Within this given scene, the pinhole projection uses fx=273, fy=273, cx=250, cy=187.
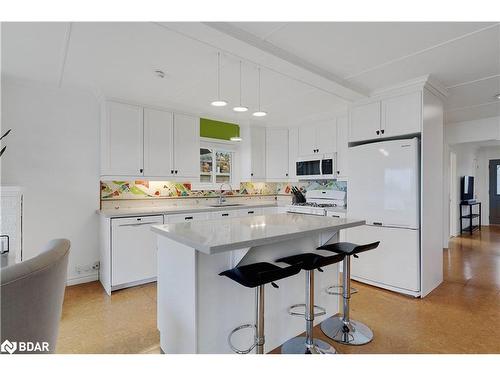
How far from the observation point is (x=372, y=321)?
2508mm

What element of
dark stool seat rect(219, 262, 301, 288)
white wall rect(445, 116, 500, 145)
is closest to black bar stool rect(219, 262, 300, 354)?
dark stool seat rect(219, 262, 301, 288)

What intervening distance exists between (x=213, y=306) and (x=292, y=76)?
85.6 inches

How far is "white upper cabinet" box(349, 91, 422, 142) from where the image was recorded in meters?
2.98

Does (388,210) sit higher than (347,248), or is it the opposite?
(388,210)

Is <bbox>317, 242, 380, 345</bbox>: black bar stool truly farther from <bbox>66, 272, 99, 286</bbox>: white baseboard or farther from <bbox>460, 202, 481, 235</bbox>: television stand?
<bbox>460, 202, 481, 235</bbox>: television stand

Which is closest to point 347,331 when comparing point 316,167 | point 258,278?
point 258,278

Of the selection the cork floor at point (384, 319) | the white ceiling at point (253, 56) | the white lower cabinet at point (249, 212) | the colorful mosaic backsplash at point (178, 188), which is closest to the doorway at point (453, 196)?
the cork floor at point (384, 319)

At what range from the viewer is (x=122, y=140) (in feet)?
11.5

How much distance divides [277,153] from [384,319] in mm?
3227

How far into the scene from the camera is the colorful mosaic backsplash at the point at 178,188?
374cm

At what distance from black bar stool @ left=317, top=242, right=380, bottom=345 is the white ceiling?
165cm

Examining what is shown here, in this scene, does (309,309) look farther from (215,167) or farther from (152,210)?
(215,167)

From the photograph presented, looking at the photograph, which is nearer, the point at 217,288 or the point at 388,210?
the point at 217,288
